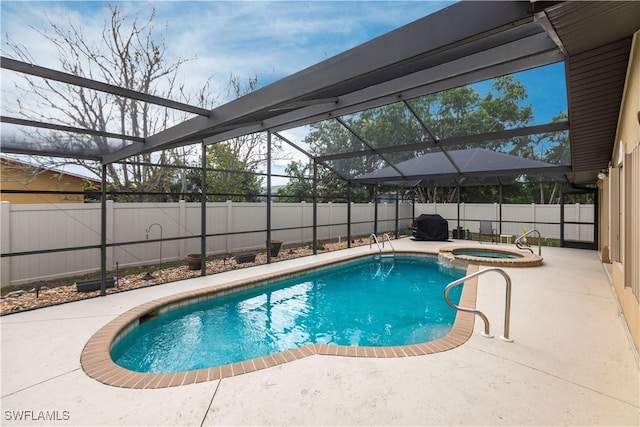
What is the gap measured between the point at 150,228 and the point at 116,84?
18.6 feet

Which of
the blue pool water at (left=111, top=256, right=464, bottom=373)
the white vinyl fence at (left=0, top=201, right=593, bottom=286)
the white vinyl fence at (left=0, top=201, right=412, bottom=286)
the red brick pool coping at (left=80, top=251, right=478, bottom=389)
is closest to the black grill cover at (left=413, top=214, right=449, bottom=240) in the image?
the white vinyl fence at (left=0, top=201, right=593, bottom=286)

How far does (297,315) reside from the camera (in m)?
5.28

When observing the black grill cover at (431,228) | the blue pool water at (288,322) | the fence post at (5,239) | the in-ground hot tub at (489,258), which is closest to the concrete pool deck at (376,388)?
the blue pool water at (288,322)

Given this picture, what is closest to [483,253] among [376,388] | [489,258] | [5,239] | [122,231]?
[489,258]

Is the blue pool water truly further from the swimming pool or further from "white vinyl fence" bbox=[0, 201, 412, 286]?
the swimming pool

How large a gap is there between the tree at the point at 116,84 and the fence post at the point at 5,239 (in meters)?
3.37

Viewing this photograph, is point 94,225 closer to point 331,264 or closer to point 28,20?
point 28,20

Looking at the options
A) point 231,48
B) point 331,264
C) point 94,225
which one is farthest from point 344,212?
point 94,225

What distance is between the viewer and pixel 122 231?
7.20 metres

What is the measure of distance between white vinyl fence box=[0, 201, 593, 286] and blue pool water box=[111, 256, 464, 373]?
6.42ft

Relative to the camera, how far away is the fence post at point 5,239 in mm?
5367

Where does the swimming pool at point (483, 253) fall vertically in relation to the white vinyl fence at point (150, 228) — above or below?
below

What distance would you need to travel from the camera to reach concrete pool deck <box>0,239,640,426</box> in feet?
7.26

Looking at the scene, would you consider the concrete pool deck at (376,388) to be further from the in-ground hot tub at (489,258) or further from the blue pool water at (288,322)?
the in-ground hot tub at (489,258)
